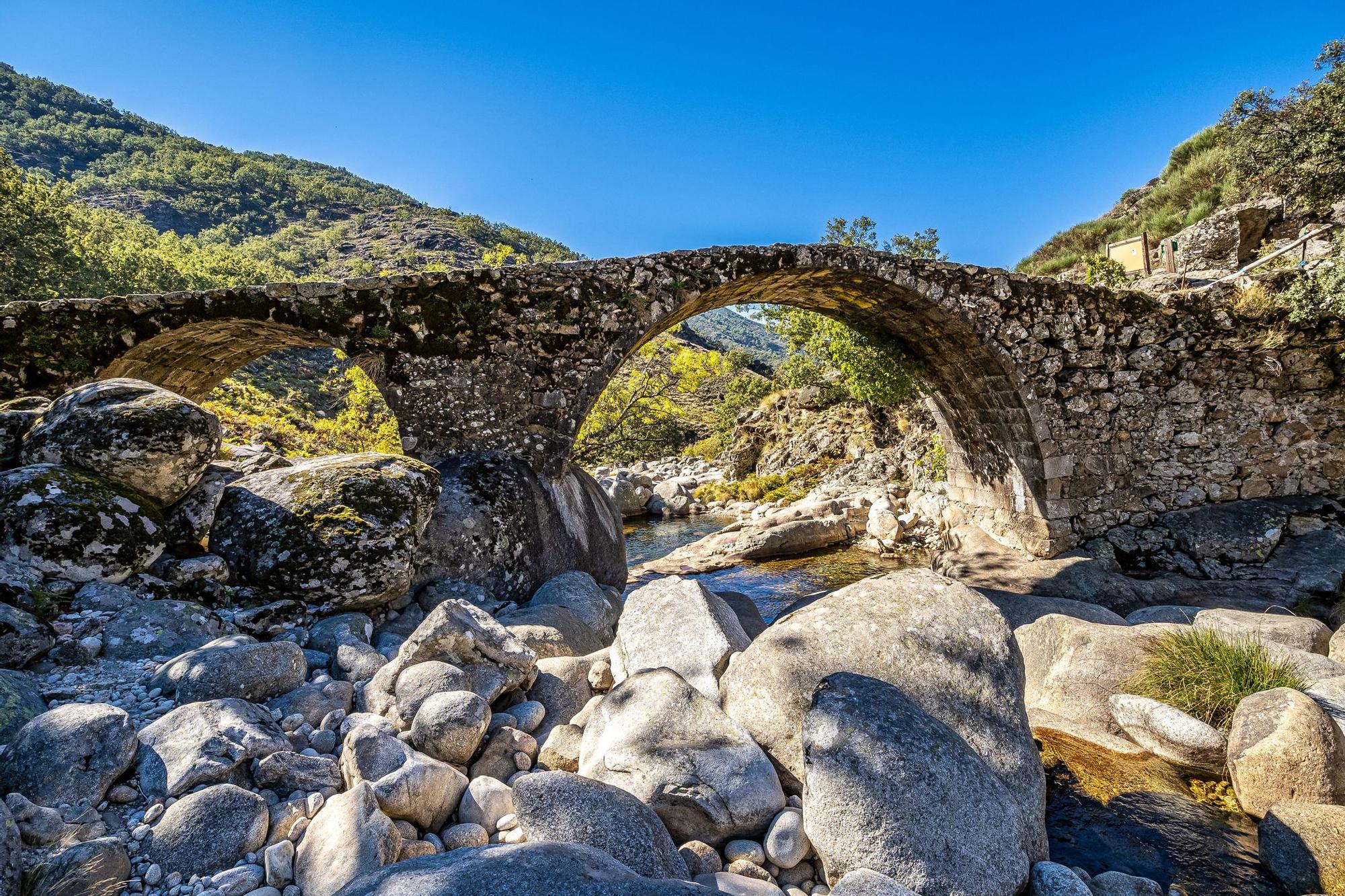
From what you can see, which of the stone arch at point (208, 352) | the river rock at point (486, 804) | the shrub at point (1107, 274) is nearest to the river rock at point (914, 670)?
the river rock at point (486, 804)

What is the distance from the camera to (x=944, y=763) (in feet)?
8.94

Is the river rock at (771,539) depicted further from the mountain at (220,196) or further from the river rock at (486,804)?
the mountain at (220,196)

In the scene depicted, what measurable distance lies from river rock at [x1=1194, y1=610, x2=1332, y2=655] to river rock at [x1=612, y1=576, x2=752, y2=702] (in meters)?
4.16

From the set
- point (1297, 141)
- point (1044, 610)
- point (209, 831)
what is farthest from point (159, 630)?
A: point (1297, 141)

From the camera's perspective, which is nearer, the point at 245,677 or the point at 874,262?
the point at 245,677

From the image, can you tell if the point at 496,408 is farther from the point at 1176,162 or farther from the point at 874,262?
the point at 1176,162

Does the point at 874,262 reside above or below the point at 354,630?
above

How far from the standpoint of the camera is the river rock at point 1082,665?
4.49 meters

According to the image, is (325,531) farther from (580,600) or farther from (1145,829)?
(1145,829)

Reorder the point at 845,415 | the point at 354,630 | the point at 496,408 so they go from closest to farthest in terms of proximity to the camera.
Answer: the point at 354,630, the point at 496,408, the point at 845,415

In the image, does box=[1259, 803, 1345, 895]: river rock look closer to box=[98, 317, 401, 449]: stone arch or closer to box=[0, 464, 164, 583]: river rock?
box=[0, 464, 164, 583]: river rock

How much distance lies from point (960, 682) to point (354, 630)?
13.3 ft

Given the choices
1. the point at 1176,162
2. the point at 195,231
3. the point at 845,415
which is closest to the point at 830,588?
the point at 845,415

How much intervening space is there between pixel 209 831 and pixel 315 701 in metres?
1.03
